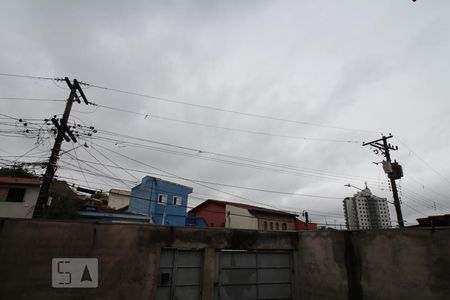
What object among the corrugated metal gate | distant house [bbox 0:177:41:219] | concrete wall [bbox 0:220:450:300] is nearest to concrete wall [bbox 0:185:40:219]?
distant house [bbox 0:177:41:219]

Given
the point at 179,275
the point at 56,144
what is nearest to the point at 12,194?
the point at 56,144

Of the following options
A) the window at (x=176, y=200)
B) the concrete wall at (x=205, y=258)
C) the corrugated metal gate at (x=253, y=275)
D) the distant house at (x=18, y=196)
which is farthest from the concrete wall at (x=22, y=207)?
the corrugated metal gate at (x=253, y=275)

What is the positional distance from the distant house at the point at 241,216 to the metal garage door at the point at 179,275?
24596 mm

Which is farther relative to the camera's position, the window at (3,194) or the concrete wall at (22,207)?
the window at (3,194)

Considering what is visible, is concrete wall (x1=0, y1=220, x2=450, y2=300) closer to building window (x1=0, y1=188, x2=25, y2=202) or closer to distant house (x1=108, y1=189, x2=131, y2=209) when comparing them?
building window (x1=0, y1=188, x2=25, y2=202)

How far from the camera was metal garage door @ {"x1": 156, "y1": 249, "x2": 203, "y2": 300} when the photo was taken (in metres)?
9.68

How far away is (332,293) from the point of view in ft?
32.7

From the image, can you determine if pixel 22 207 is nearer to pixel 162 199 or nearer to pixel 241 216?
pixel 162 199

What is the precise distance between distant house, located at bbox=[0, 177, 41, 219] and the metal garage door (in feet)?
57.4

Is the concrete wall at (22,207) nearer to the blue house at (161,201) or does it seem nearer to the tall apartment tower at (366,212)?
the blue house at (161,201)

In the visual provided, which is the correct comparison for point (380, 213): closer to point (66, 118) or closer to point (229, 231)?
point (229, 231)

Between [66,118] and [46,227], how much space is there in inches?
306

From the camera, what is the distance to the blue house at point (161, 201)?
2988cm

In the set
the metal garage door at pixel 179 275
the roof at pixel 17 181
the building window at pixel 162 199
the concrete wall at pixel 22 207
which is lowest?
the metal garage door at pixel 179 275
